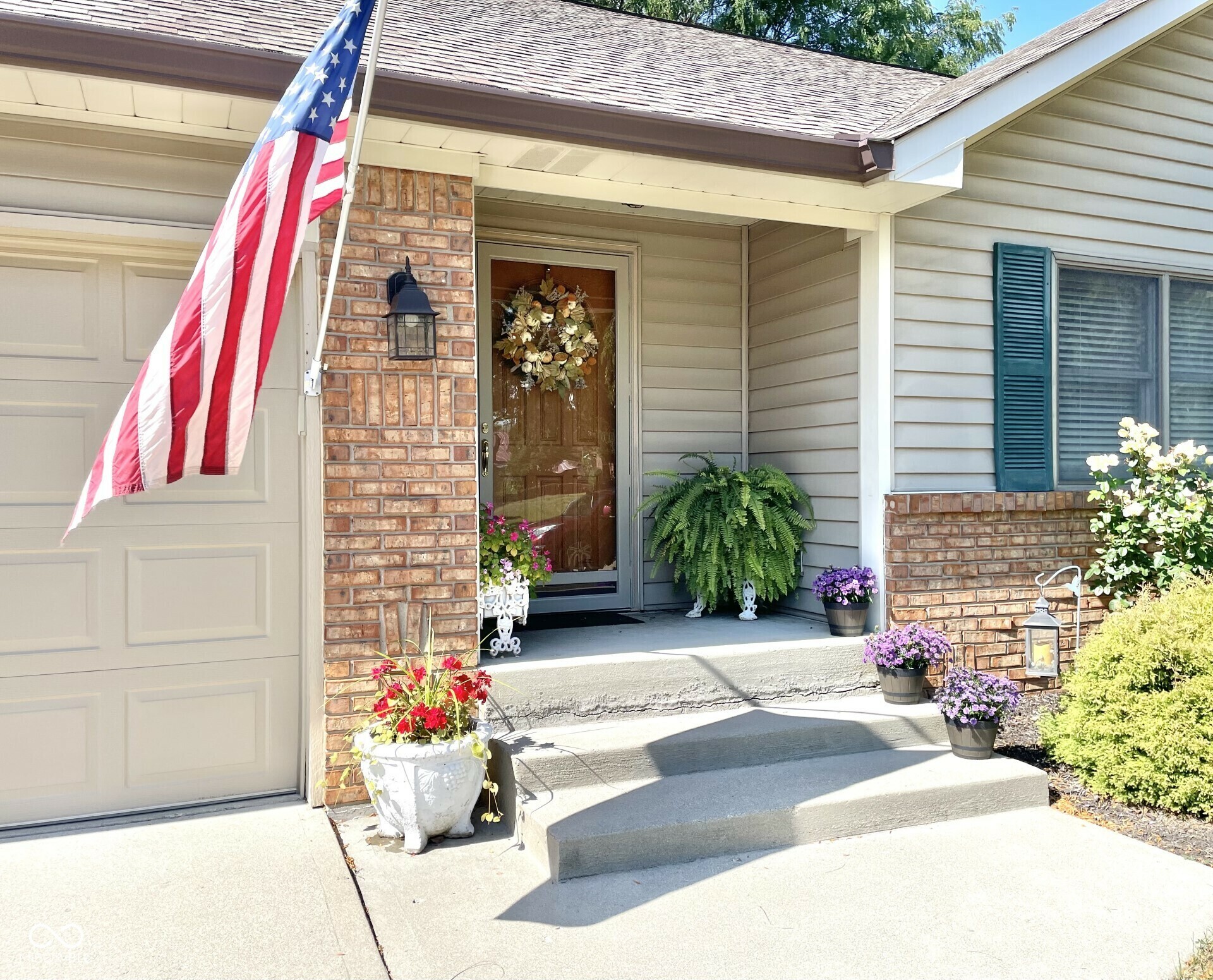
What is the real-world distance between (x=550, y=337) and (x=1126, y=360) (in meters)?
3.22

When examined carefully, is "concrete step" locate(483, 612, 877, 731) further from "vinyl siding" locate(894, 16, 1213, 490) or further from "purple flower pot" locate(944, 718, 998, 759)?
"vinyl siding" locate(894, 16, 1213, 490)

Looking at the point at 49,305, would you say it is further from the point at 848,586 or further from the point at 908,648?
the point at 908,648

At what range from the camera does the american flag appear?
8.39 ft

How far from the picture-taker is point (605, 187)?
4.26m

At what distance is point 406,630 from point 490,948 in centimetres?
140

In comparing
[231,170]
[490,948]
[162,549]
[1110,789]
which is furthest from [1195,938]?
[231,170]

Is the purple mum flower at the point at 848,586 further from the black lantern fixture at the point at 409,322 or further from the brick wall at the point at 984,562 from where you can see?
the black lantern fixture at the point at 409,322

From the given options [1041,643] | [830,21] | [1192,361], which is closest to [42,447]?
[1041,643]

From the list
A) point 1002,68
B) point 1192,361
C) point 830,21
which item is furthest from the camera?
point 830,21

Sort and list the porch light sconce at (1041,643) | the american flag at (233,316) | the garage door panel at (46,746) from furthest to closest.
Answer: the porch light sconce at (1041,643) → the garage door panel at (46,746) → the american flag at (233,316)

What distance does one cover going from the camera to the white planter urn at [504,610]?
4.20m

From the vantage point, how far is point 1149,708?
12.5ft

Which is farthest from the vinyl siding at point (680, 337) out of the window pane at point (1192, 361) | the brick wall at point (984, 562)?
the window pane at point (1192, 361)

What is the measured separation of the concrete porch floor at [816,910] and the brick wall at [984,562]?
52.1 inches
